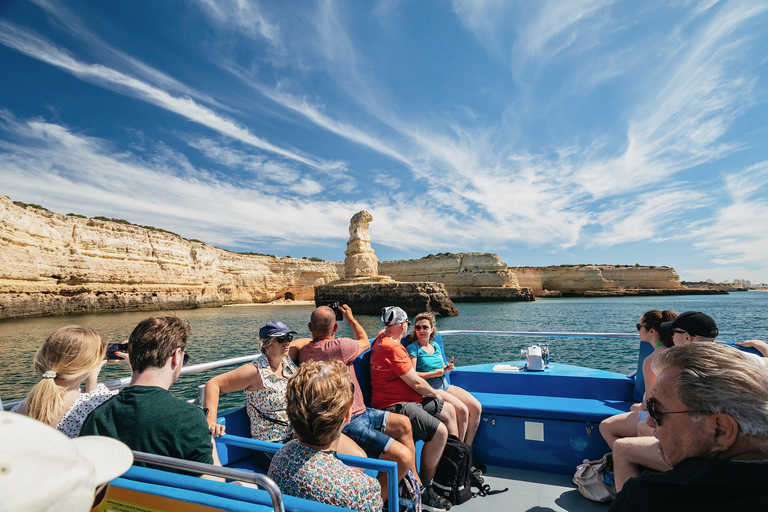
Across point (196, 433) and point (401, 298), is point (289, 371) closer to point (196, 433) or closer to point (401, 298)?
point (196, 433)

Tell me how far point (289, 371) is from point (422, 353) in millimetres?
1533

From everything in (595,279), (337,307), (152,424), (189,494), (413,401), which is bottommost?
(413,401)

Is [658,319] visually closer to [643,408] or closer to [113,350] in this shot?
[643,408]

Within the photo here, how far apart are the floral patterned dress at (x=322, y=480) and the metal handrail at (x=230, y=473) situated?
0.20 meters

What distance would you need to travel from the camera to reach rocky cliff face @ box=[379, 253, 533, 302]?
56.9m

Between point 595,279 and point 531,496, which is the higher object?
point 595,279

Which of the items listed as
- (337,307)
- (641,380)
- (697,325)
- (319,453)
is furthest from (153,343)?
(641,380)

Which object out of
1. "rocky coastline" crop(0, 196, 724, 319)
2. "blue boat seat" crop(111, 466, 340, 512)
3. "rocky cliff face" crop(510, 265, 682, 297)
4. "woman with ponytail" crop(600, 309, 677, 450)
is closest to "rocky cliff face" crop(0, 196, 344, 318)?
"rocky coastline" crop(0, 196, 724, 319)

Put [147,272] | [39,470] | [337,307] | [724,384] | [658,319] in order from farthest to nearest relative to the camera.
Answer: [147,272], [337,307], [658,319], [724,384], [39,470]

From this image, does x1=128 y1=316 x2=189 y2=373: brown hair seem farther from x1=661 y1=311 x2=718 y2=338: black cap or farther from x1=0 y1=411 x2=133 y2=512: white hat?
x1=661 y1=311 x2=718 y2=338: black cap

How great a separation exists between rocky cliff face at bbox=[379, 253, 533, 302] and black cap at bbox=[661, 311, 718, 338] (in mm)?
55209

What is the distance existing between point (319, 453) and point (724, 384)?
150 centimetres

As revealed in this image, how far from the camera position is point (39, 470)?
577 millimetres

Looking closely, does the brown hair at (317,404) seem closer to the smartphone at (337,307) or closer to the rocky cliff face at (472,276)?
the smartphone at (337,307)
